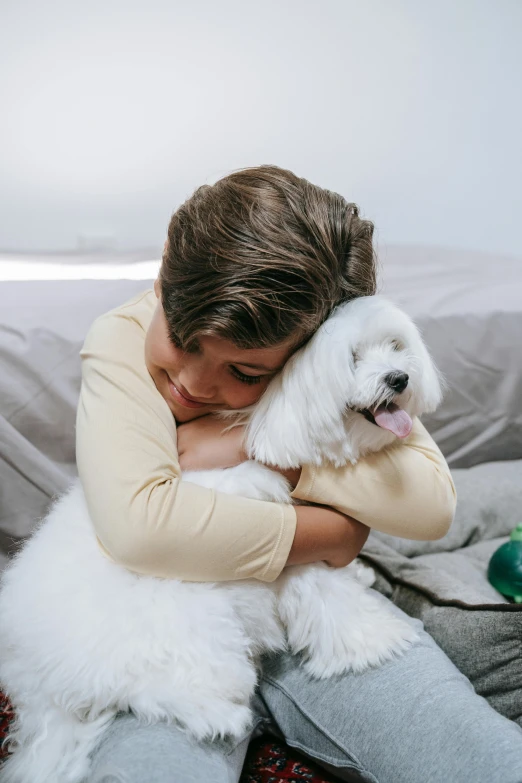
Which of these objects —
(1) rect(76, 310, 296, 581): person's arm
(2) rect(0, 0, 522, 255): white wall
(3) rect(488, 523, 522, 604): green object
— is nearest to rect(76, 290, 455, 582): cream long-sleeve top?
(1) rect(76, 310, 296, 581): person's arm

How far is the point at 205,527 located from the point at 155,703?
0.21 metres

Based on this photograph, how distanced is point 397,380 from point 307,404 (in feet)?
0.38

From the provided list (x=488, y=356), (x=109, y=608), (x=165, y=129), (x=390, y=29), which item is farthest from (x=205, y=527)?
(x=390, y=29)

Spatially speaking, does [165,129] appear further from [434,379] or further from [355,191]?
[434,379]

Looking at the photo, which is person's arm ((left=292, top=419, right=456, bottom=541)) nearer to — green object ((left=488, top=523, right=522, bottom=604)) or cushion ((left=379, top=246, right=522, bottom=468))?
green object ((left=488, top=523, right=522, bottom=604))

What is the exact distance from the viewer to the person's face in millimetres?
841

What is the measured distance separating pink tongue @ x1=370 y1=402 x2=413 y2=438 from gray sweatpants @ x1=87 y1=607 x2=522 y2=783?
1.14ft

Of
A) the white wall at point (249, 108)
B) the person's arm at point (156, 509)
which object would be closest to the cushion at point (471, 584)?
the person's arm at point (156, 509)

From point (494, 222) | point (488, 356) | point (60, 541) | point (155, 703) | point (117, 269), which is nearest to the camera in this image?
point (155, 703)

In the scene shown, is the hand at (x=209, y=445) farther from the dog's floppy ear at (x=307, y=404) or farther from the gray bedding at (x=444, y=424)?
the gray bedding at (x=444, y=424)

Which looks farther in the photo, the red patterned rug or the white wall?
the white wall

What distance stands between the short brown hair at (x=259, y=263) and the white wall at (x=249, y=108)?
2.67ft

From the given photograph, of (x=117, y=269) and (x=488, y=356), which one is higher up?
(x=117, y=269)

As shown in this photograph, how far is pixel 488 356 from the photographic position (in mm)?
1565
